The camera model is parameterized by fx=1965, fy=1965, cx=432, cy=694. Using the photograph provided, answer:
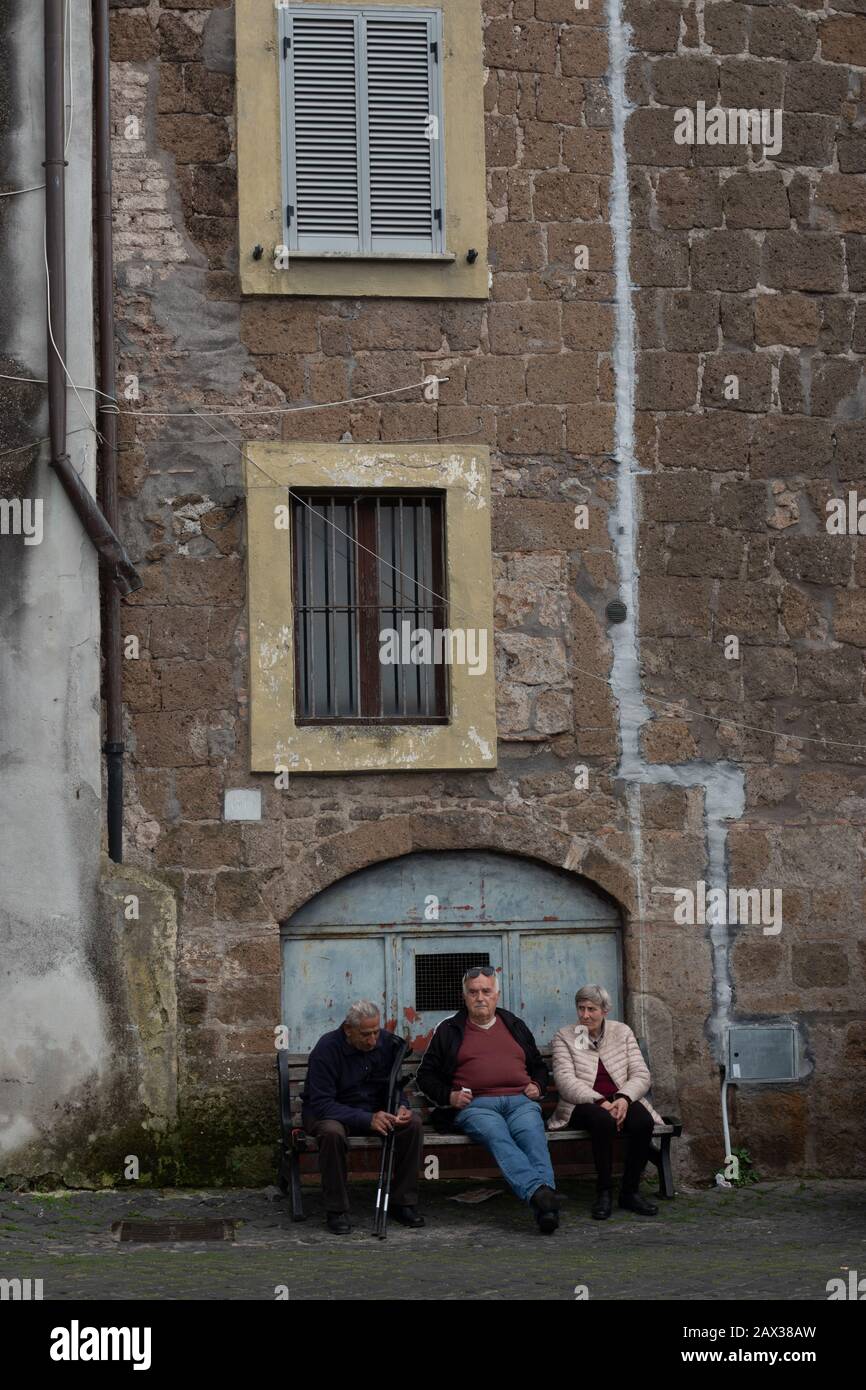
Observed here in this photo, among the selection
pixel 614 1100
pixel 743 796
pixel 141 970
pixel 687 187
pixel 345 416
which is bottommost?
pixel 614 1100

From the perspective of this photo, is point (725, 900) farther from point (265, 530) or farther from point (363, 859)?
point (265, 530)

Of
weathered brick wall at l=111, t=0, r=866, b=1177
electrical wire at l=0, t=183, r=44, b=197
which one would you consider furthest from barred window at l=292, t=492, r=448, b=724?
electrical wire at l=0, t=183, r=44, b=197

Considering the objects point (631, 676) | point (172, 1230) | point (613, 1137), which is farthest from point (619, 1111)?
point (631, 676)

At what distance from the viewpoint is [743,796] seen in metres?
11.1

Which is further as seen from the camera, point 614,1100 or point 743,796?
point 743,796

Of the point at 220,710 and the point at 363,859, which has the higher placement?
the point at 220,710

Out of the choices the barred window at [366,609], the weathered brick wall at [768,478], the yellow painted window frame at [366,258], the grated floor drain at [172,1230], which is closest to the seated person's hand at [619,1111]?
the weathered brick wall at [768,478]

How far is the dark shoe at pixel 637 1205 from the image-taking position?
9.84 metres

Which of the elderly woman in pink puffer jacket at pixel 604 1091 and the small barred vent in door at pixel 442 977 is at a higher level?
the small barred vent in door at pixel 442 977

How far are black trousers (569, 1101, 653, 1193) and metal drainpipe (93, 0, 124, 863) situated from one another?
2.87 m

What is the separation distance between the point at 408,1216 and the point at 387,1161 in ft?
0.96

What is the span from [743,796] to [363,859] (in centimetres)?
219

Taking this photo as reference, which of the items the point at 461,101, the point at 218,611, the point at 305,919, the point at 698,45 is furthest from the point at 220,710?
the point at 698,45

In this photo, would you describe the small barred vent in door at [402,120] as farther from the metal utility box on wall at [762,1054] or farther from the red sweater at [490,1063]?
the metal utility box on wall at [762,1054]
